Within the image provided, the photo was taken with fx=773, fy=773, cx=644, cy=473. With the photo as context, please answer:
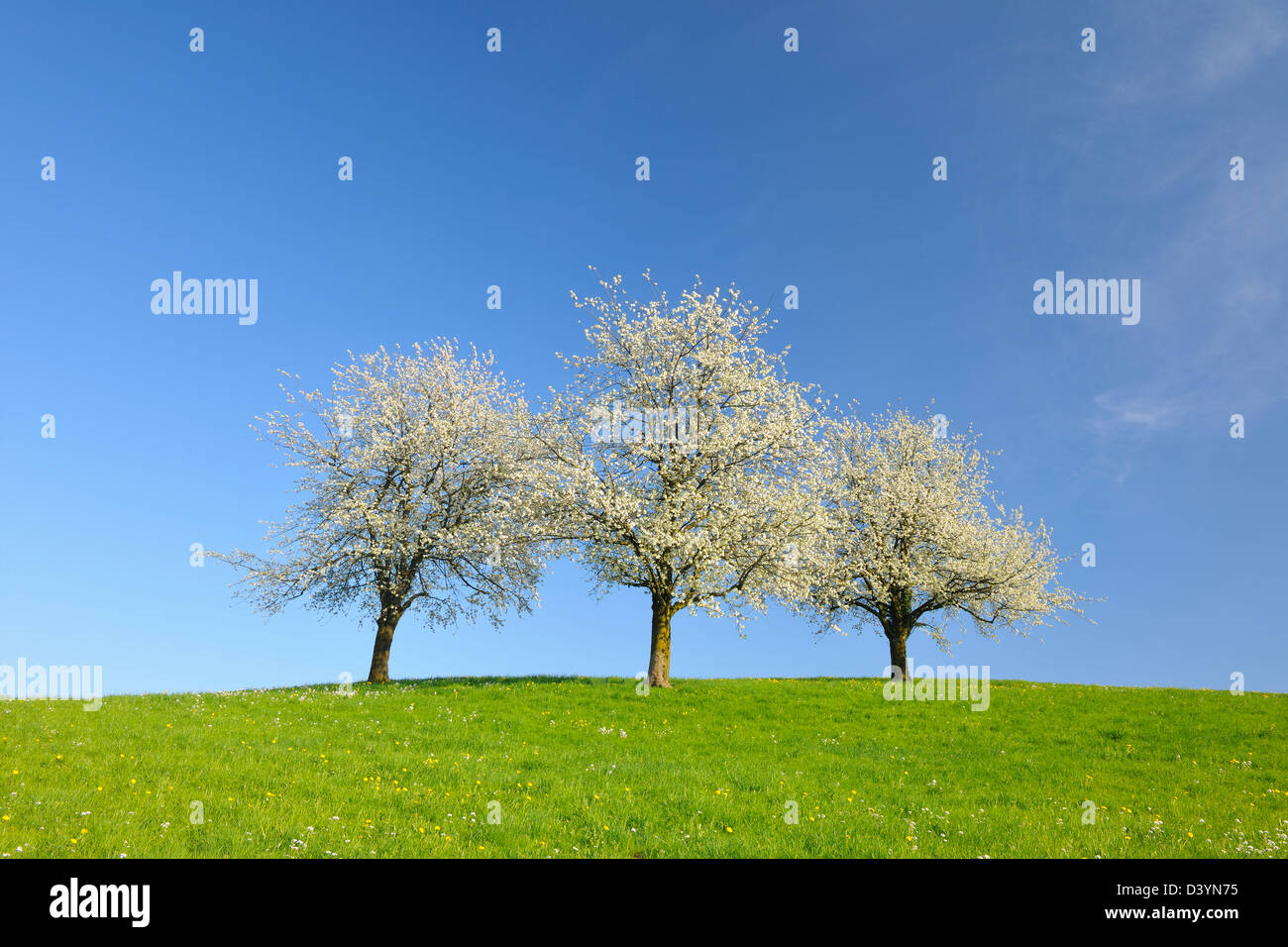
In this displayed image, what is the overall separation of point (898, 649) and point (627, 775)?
84.1 feet

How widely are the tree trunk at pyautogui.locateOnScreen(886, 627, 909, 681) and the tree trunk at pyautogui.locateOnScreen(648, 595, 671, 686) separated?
1500 centimetres

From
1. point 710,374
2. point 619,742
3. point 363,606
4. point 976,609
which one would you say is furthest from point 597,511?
point 976,609

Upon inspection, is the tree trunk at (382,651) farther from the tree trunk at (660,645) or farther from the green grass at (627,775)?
the tree trunk at (660,645)

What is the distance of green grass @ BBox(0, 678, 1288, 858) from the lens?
1245cm

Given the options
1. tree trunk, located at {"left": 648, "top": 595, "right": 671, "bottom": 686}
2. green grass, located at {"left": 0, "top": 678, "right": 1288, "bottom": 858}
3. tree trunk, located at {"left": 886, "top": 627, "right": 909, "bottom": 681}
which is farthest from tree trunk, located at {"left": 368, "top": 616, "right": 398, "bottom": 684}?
tree trunk, located at {"left": 886, "top": 627, "right": 909, "bottom": 681}

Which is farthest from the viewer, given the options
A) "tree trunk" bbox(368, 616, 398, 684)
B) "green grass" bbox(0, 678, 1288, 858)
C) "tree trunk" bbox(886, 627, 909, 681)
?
"tree trunk" bbox(886, 627, 909, 681)

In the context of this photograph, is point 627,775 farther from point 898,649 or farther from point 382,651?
point 898,649

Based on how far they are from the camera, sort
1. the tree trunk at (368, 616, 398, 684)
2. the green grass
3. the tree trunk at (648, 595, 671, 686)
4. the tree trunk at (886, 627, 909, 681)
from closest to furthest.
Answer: the green grass < the tree trunk at (648, 595, 671, 686) < the tree trunk at (368, 616, 398, 684) < the tree trunk at (886, 627, 909, 681)

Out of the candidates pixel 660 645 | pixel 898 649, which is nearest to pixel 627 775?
pixel 660 645

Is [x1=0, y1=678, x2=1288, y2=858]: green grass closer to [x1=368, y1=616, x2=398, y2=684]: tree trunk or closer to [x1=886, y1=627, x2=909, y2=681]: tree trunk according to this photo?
[x1=368, y1=616, x2=398, y2=684]: tree trunk

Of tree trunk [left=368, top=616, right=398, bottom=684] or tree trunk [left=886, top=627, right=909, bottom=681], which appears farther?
tree trunk [left=886, top=627, right=909, bottom=681]

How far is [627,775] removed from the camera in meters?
17.2

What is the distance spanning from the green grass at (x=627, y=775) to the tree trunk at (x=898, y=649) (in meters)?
8.97
